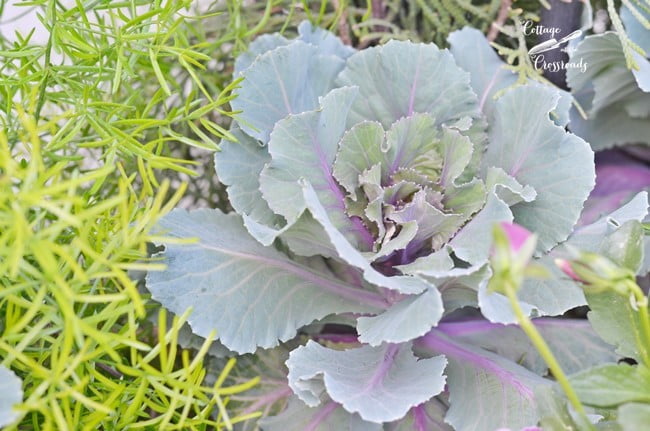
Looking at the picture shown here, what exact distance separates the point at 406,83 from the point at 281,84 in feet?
0.27

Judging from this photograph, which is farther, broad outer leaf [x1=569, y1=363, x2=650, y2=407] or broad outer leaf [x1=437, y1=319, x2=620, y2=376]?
broad outer leaf [x1=437, y1=319, x2=620, y2=376]

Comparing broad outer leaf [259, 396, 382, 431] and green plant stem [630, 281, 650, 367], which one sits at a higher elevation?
green plant stem [630, 281, 650, 367]

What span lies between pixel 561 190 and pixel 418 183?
88mm

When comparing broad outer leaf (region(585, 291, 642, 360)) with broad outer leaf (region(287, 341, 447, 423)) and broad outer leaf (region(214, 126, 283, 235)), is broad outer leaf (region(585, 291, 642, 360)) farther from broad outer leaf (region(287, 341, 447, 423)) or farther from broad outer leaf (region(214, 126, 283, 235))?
broad outer leaf (region(214, 126, 283, 235))

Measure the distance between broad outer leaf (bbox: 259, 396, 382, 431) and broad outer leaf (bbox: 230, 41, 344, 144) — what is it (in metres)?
0.17

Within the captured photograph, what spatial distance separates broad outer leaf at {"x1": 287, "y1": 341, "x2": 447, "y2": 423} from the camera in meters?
0.36

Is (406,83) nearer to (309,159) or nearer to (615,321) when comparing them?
(309,159)

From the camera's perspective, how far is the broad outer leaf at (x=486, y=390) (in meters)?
0.39

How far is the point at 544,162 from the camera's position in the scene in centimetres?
43

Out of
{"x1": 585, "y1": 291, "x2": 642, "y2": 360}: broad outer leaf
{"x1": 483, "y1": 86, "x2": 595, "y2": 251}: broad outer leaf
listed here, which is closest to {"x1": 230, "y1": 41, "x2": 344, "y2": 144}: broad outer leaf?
{"x1": 483, "y1": 86, "x2": 595, "y2": 251}: broad outer leaf

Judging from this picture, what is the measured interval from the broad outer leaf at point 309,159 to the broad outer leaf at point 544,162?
0.11 metres

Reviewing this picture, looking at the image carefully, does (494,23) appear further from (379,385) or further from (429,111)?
(379,385)

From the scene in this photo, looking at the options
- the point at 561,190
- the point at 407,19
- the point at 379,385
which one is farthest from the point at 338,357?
the point at 407,19

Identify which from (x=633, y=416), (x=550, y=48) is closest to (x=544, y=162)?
(x=550, y=48)
